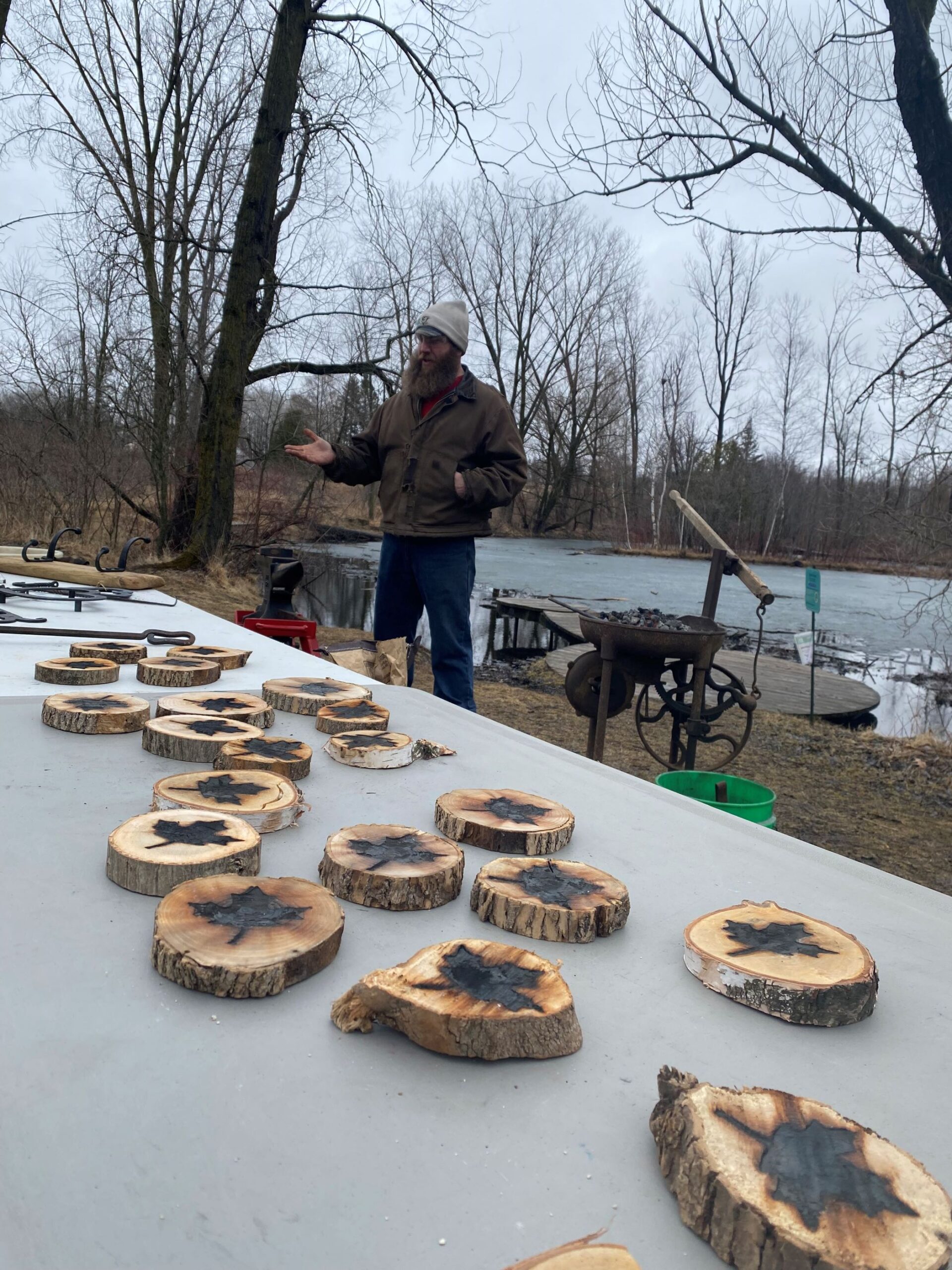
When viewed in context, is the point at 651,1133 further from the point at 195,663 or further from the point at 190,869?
the point at 195,663

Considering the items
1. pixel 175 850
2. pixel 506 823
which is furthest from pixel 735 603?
pixel 175 850

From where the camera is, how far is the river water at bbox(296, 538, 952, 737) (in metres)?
9.43

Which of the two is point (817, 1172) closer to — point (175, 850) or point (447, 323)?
point (175, 850)

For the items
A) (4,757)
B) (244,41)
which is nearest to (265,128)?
(244,41)

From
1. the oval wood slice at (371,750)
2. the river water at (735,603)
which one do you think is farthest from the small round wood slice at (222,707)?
the river water at (735,603)

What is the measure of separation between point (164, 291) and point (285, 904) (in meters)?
13.0

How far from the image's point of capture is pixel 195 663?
7.22ft

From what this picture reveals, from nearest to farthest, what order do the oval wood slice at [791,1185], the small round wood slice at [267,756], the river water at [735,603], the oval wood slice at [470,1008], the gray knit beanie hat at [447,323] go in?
the oval wood slice at [791,1185], the oval wood slice at [470,1008], the small round wood slice at [267,756], the gray knit beanie hat at [447,323], the river water at [735,603]

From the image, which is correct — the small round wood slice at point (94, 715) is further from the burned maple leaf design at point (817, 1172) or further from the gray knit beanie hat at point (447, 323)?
the gray knit beanie hat at point (447, 323)

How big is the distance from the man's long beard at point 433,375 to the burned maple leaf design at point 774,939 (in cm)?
291

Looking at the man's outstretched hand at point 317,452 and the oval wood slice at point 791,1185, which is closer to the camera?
the oval wood slice at point 791,1185

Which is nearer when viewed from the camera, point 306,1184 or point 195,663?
point 306,1184

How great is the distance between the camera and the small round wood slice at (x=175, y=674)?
206 centimetres

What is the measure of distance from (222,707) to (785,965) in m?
1.25
